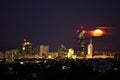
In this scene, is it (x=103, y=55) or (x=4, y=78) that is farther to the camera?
(x=103, y=55)

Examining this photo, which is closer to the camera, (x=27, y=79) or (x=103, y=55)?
(x=27, y=79)

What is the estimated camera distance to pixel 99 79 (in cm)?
4100

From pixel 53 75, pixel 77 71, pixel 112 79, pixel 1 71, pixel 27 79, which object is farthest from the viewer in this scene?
pixel 27 79

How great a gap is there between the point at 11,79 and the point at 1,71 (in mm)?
1376

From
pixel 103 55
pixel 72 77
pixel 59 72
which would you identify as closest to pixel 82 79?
pixel 72 77

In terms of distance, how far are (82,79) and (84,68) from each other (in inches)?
180

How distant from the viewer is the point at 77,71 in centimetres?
4344

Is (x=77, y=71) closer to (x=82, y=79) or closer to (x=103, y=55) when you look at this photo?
(x=82, y=79)

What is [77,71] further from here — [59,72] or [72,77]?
[59,72]

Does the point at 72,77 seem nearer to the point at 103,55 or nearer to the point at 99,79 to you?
the point at 99,79

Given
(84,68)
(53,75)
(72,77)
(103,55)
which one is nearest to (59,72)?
(53,75)

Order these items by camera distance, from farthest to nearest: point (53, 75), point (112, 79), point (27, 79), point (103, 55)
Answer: point (103, 55), point (27, 79), point (53, 75), point (112, 79)

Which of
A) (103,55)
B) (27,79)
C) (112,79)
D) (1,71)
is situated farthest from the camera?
(103,55)

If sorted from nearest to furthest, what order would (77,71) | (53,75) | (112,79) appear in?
(112,79) < (77,71) < (53,75)
